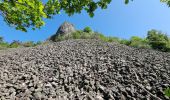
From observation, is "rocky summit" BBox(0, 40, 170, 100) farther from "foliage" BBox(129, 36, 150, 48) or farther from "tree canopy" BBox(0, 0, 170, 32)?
"foliage" BBox(129, 36, 150, 48)

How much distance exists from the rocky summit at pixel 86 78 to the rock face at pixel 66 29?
67.0ft

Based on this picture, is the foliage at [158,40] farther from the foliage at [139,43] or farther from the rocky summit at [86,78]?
the rocky summit at [86,78]

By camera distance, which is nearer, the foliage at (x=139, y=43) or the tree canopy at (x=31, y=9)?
the tree canopy at (x=31, y=9)

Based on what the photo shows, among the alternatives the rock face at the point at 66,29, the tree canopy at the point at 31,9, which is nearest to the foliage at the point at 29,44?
the rock face at the point at 66,29

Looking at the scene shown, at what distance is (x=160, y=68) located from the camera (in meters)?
8.45

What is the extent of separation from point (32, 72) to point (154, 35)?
14.0m

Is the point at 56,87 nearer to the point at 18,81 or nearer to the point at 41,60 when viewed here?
the point at 18,81

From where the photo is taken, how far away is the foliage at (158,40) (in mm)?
16009

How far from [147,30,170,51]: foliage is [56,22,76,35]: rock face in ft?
44.5

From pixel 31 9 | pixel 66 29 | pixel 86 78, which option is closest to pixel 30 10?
pixel 31 9

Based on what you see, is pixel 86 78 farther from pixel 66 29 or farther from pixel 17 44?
pixel 66 29

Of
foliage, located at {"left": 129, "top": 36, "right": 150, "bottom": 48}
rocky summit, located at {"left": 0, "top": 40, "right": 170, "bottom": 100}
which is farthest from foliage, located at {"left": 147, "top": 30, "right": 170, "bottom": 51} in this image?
rocky summit, located at {"left": 0, "top": 40, "right": 170, "bottom": 100}

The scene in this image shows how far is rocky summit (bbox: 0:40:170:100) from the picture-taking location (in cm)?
615

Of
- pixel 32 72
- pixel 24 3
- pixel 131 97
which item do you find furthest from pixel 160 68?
pixel 24 3
